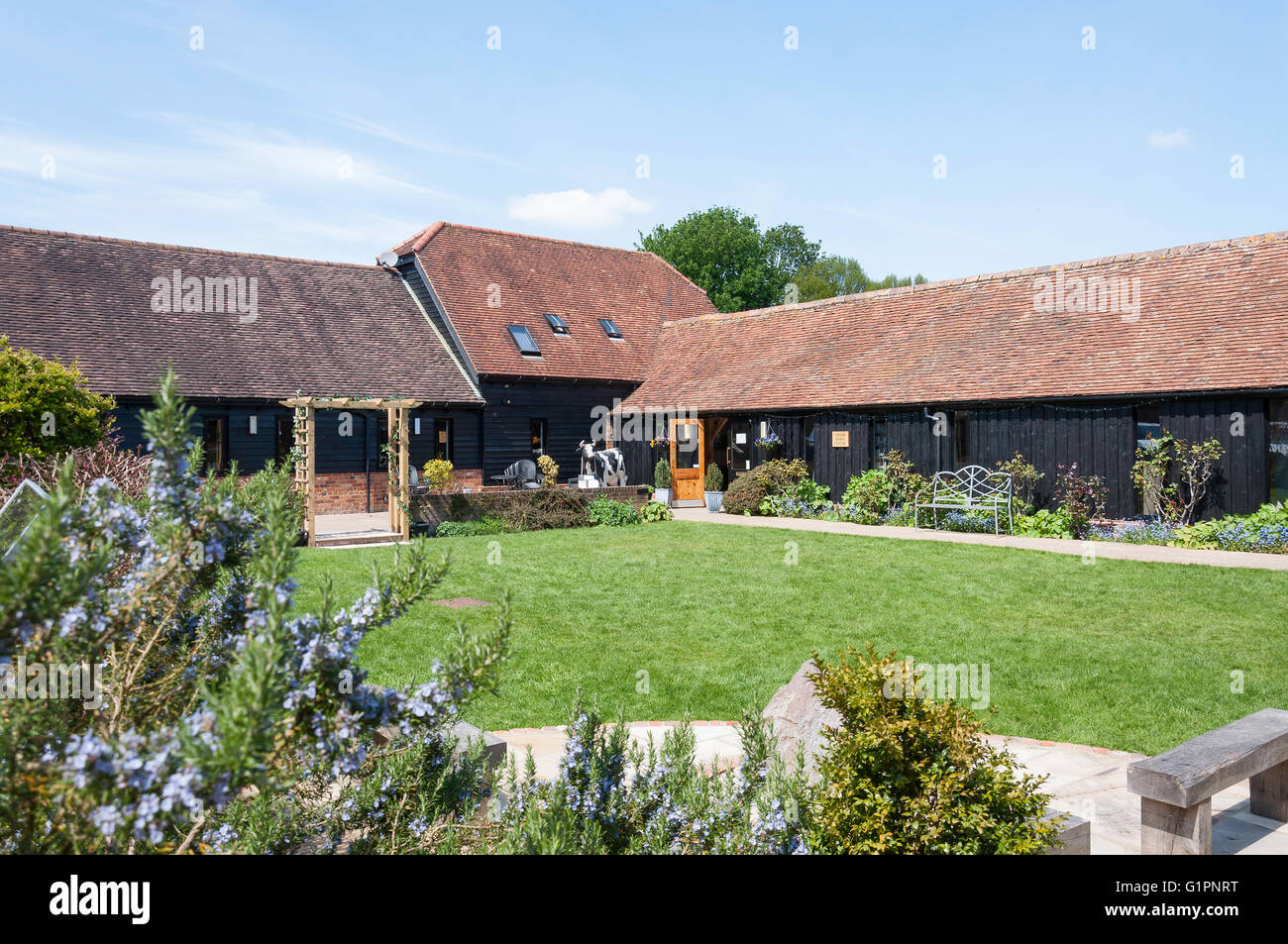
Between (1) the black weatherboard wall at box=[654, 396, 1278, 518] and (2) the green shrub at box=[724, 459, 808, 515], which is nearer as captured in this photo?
(1) the black weatherboard wall at box=[654, 396, 1278, 518]

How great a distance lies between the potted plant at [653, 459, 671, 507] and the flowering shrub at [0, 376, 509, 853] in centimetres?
2264

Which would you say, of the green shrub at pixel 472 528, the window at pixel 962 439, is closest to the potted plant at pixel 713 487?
the window at pixel 962 439

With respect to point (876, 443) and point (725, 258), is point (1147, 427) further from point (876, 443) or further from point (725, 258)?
point (725, 258)

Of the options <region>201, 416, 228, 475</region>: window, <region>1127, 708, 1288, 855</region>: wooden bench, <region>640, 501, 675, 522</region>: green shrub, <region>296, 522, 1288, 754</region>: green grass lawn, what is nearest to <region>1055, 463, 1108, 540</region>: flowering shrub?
<region>296, 522, 1288, 754</region>: green grass lawn

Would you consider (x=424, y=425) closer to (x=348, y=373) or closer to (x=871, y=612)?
(x=348, y=373)

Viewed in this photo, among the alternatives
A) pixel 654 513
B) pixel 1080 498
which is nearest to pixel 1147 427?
pixel 1080 498

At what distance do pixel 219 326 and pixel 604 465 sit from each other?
11803 mm

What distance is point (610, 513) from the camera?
21688 millimetres

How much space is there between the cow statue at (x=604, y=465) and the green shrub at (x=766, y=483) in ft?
17.9

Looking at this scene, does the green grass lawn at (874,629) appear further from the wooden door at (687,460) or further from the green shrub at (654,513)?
the wooden door at (687,460)

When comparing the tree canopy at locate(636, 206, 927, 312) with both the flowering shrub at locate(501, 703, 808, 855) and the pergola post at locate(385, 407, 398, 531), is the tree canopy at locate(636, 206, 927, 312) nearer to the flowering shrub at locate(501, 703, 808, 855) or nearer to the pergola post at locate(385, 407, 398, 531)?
the pergola post at locate(385, 407, 398, 531)

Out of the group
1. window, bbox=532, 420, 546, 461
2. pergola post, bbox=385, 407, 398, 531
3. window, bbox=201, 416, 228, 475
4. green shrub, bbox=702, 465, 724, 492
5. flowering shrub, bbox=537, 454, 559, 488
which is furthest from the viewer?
window, bbox=532, 420, 546, 461

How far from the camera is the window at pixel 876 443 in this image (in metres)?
21.9

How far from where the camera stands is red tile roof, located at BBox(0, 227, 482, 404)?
2114 cm
